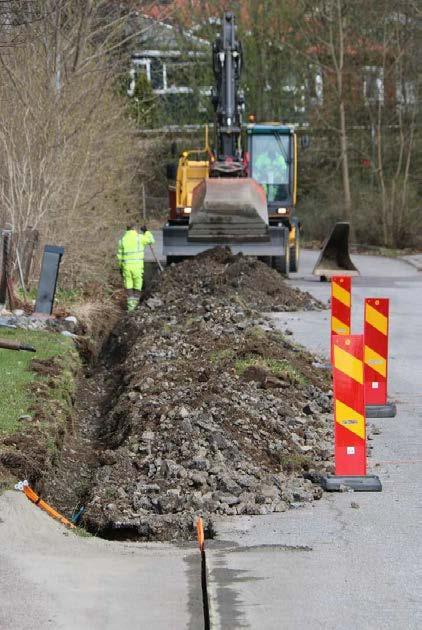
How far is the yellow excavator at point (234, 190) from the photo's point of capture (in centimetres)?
2575

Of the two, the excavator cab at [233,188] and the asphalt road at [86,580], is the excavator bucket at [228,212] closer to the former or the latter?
the excavator cab at [233,188]

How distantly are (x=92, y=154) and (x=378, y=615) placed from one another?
18435 mm

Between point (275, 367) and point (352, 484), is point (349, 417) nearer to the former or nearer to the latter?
point (352, 484)

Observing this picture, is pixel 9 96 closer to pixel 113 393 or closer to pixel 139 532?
pixel 113 393

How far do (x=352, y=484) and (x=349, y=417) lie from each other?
1.69ft

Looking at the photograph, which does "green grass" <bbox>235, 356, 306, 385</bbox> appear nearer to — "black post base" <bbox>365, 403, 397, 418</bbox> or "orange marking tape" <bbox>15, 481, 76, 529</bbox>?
"black post base" <bbox>365, 403, 397, 418</bbox>

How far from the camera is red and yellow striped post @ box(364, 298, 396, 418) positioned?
11.8 meters

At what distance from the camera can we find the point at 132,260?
24.8 m

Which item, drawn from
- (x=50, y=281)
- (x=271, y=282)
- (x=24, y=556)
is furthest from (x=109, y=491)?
(x=271, y=282)

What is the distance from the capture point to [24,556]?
7195 millimetres

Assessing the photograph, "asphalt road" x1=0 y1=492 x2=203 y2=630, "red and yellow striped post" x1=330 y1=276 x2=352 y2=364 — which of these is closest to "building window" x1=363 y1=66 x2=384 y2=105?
"red and yellow striped post" x1=330 y1=276 x2=352 y2=364

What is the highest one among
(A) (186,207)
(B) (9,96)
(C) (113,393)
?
(B) (9,96)

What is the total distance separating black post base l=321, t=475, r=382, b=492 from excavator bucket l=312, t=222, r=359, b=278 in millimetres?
17734

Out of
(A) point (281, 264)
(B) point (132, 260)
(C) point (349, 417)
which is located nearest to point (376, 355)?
(C) point (349, 417)
